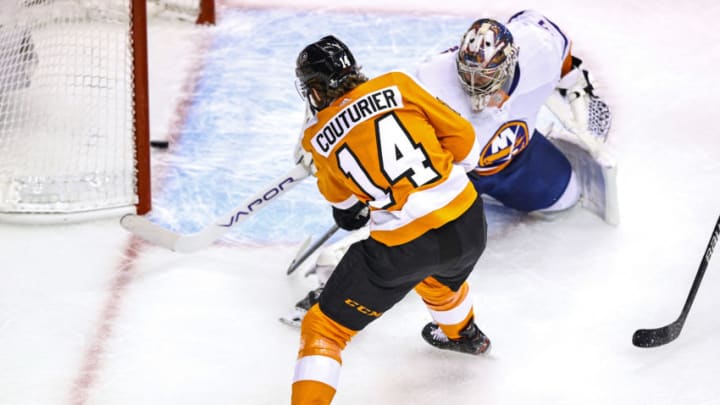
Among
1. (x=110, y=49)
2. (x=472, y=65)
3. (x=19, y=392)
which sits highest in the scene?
(x=472, y=65)

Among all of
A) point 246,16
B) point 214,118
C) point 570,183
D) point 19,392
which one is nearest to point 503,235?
point 570,183

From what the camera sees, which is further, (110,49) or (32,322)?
(110,49)

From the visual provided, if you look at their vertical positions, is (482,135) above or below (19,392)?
above

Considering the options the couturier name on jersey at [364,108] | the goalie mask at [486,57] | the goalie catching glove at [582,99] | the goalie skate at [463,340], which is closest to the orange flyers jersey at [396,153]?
the couturier name on jersey at [364,108]

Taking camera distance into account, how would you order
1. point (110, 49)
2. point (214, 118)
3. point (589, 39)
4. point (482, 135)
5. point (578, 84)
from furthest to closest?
point (589, 39) < point (214, 118) < point (110, 49) < point (578, 84) < point (482, 135)

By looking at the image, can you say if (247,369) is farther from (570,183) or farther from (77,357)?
(570,183)

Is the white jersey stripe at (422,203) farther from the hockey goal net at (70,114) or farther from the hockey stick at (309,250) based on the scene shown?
the hockey goal net at (70,114)

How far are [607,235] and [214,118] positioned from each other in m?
1.55

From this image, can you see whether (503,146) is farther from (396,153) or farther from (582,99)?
(396,153)

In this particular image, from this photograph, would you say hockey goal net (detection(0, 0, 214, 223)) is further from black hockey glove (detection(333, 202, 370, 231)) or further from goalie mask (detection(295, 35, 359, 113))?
goalie mask (detection(295, 35, 359, 113))

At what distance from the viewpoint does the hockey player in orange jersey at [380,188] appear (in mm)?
2361

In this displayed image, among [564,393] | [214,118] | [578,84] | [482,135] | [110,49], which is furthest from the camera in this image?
[214,118]

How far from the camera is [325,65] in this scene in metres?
2.37

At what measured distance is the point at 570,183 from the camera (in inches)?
135
